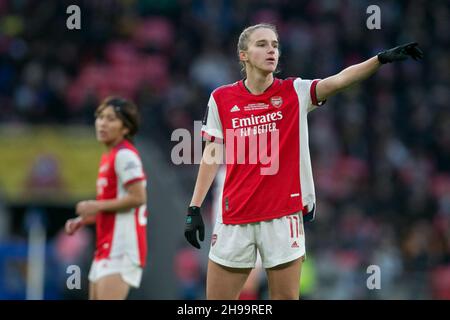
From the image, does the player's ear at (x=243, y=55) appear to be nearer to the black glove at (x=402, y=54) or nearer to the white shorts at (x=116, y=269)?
the black glove at (x=402, y=54)

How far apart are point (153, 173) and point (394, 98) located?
543 centimetres

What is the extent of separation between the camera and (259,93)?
5.84 metres

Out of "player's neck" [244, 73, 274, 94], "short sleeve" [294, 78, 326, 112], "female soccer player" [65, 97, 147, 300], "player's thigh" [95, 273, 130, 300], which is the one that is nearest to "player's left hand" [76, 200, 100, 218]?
"female soccer player" [65, 97, 147, 300]

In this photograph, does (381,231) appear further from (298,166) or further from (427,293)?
(298,166)

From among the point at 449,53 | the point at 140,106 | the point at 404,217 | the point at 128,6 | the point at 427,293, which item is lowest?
the point at 427,293

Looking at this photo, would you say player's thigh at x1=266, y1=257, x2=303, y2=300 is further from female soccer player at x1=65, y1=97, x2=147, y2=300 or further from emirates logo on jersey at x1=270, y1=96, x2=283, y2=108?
female soccer player at x1=65, y1=97, x2=147, y2=300

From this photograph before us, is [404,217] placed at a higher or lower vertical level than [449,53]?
lower

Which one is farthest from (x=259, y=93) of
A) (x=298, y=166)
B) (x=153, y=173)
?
(x=153, y=173)

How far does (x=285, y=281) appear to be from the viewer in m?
5.57

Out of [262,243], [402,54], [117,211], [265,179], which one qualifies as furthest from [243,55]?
[117,211]

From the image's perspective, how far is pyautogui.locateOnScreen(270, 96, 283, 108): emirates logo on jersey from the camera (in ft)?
18.9

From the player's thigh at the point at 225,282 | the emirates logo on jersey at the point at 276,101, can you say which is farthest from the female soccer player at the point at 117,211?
the emirates logo on jersey at the point at 276,101
